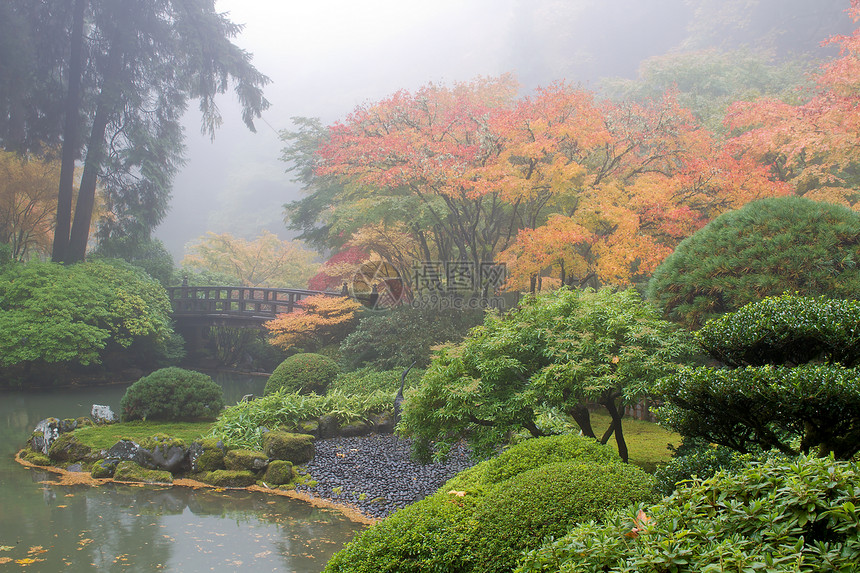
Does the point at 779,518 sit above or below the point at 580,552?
above

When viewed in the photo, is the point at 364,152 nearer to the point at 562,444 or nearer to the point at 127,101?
the point at 562,444

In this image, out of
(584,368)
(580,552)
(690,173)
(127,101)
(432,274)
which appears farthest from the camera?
(127,101)

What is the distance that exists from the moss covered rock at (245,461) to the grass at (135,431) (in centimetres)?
93

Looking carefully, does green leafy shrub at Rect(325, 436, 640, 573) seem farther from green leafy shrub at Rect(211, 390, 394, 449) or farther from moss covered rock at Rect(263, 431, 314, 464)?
green leafy shrub at Rect(211, 390, 394, 449)

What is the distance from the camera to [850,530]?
5.07 ft

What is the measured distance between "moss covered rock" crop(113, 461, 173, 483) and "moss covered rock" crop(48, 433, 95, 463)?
79 cm

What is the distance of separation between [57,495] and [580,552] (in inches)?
257

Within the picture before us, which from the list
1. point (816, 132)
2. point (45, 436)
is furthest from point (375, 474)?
point (816, 132)

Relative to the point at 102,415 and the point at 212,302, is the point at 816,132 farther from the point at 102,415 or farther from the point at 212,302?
the point at 212,302

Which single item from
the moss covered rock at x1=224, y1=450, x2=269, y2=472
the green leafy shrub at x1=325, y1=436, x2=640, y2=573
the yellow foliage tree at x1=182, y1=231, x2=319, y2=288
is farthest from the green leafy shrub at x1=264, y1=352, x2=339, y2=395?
the yellow foliage tree at x1=182, y1=231, x2=319, y2=288

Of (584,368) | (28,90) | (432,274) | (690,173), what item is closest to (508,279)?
(432,274)

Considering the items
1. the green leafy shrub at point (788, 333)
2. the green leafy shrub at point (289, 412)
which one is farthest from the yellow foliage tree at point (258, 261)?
the green leafy shrub at point (788, 333)

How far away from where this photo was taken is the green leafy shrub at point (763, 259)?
4.76 metres

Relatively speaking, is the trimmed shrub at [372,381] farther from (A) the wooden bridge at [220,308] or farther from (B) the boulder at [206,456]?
(A) the wooden bridge at [220,308]
